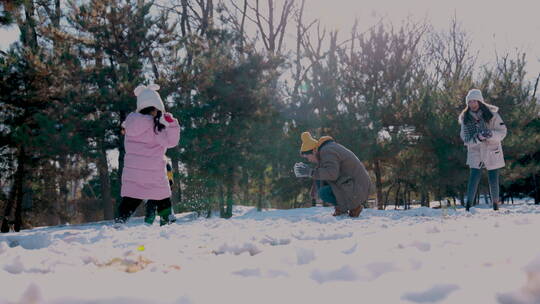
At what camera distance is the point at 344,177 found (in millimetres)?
5492

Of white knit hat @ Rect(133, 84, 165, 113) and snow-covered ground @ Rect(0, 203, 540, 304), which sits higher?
white knit hat @ Rect(133, 84, 165, 113)

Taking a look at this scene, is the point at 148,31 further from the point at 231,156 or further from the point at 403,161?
the point at 403,161

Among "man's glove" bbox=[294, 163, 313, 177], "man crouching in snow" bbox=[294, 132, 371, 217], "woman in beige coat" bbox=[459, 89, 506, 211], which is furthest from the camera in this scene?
"woman in beige coat" bbox=[459, 89, 506, 211]

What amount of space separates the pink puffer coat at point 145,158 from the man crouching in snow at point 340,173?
5.30 feet

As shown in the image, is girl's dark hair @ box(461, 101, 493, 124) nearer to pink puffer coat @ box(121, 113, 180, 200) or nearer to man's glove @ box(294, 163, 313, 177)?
man's glove @ box(294, 163, 313, 177)

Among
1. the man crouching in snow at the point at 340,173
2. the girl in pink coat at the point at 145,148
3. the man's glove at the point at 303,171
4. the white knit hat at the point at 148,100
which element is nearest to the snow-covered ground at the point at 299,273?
the girl in pink coat at the point at 145,148

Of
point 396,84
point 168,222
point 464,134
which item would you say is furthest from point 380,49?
point 168,222

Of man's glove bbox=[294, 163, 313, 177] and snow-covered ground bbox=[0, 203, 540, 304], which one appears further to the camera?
man's glove bbox=[294, 163, 313, 177]

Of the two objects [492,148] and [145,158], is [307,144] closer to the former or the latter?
[145,158]

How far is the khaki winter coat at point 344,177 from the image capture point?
536 centimetres

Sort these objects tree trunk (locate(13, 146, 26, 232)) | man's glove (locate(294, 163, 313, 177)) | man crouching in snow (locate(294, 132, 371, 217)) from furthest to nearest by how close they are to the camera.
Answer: tree trunk (locate(13, 146, 26, 232))
man's glove (locate(294, 163, 313, 177))
man crouching in snow (locate(294, 132, 371, 217))

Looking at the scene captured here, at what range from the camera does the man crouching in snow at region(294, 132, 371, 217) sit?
5.35m

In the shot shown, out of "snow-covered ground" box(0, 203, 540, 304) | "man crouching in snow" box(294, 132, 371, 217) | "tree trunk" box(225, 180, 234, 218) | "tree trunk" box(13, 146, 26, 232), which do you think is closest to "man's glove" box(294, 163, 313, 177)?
"man crouching in snow" box(294, 132, 371, 217)

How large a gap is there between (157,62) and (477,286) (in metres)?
10.7
